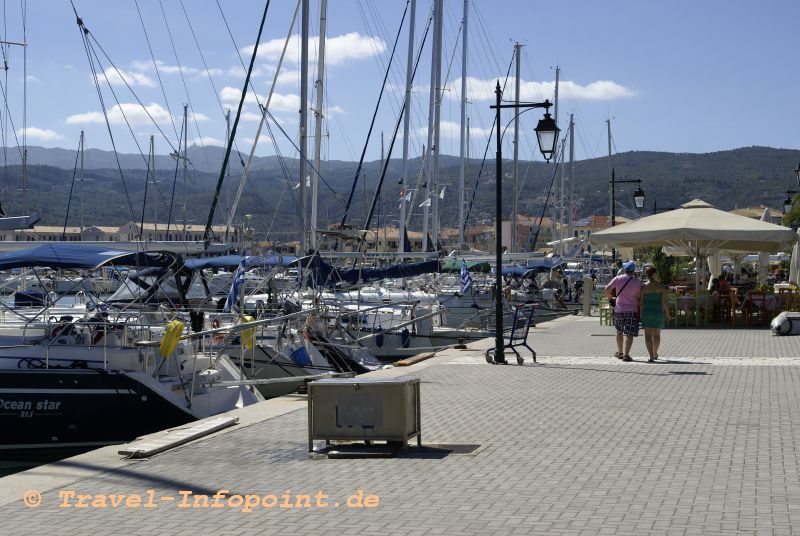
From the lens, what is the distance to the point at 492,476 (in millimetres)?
8641

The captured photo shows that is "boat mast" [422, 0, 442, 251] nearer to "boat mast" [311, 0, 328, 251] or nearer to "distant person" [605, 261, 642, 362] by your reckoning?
"boat mast" [311, 0, 328, 251]

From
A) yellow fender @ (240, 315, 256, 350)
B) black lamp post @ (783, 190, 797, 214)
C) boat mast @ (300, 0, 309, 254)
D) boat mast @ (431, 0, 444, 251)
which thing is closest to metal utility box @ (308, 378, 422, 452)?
yellow fender @ (240, 315, 256, 350)

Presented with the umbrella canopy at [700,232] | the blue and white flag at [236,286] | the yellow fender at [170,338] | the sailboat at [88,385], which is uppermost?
the umbrella canopy at [700,232]

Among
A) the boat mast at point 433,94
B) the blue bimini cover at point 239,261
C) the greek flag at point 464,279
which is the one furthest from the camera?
the boat mast at point 433,94

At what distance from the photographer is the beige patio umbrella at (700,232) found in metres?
25.8

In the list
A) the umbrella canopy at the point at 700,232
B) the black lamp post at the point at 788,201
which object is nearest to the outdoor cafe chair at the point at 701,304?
the umbrella canopy at the point at 700,232

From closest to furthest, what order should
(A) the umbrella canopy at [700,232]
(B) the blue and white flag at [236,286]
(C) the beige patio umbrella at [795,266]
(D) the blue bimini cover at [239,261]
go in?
(B) the blue and white flag at [236,286], (D) the blue bimini cover at [239,261], (A) the umbrella canopy at [700,232], (C) the beige patio umbrella at [795,266]

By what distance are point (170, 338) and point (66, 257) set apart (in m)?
2.55

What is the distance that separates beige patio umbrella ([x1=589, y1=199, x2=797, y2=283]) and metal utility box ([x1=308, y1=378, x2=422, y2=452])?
17381mm

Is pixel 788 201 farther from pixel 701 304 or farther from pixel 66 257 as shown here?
pixel 66 257

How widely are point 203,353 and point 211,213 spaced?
9448 millimetres

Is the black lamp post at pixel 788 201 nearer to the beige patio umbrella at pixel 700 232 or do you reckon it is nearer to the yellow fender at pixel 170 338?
the beige patio umbrella at pixel 700 232

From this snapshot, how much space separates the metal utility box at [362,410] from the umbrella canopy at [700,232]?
1735cm

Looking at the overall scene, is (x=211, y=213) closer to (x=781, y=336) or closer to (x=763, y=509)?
(x=781, y=336)
